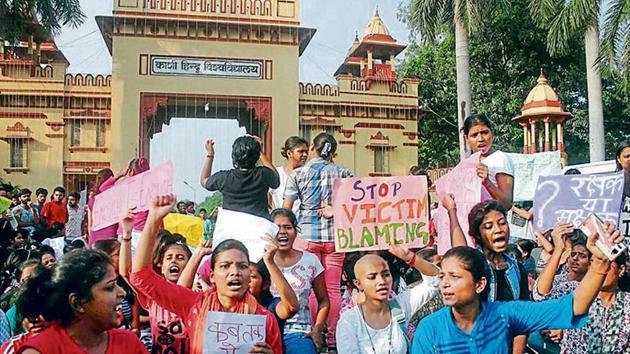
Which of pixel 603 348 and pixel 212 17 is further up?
pixel 212 17

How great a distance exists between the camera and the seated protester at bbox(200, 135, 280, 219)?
5.04 metres

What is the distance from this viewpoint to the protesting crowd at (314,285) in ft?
8.69

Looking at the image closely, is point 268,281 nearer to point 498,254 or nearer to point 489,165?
point 498,254

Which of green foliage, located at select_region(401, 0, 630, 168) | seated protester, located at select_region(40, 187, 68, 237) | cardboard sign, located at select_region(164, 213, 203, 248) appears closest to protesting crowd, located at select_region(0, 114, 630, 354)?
cardboard sign, located at select_region(164, 213, 203, 248)

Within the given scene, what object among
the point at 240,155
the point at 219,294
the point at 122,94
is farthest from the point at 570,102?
the point at 219,294

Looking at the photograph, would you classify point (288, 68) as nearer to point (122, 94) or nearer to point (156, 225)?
point (122, 94)

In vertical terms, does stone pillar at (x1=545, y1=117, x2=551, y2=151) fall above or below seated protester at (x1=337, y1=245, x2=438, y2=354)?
above

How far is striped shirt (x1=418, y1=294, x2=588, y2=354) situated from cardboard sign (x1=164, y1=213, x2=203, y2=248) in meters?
4.49

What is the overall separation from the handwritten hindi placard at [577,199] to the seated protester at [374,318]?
132cm

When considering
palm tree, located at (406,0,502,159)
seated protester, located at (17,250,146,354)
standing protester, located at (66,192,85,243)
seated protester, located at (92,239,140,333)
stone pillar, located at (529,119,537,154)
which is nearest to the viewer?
seated protester, located at (17,250,146,354)

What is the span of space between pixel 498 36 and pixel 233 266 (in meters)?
24.8

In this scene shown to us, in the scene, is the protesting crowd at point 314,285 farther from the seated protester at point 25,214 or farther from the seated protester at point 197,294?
the seated protester at point 25,214

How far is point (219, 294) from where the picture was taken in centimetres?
331

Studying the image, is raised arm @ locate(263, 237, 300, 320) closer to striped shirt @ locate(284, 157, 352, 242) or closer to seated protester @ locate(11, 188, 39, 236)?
striped shirt @ locate(284, 157, 352, 242)
